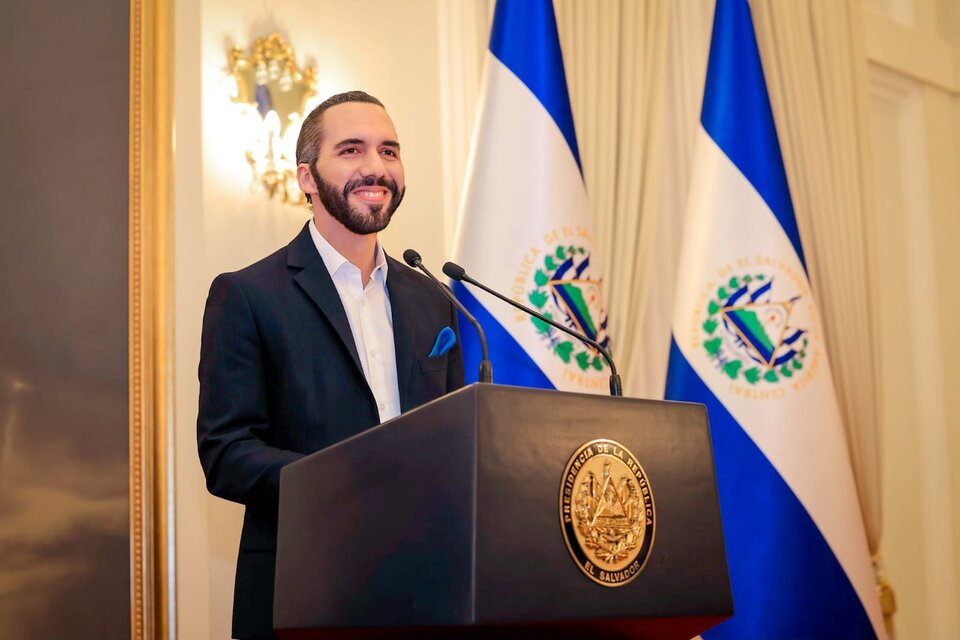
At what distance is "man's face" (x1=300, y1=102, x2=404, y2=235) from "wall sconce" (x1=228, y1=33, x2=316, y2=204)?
3.45 feet

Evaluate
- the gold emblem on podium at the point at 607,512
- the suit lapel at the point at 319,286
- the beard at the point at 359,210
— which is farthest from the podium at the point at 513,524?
the beard at the point at 359,210

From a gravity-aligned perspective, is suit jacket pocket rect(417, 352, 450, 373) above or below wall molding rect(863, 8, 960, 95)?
below

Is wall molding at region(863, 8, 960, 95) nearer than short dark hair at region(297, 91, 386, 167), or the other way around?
short dark hair at region(297, 91, 386, 167)

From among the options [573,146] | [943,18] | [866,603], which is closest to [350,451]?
[573,146]

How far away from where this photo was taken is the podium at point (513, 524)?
1260 mm

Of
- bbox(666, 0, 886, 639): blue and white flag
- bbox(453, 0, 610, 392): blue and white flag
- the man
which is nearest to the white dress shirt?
the man

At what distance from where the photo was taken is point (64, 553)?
2.73 m

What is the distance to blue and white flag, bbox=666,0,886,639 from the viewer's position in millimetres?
3410

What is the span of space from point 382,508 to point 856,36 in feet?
13.2

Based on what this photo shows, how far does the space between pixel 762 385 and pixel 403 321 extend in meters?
1.73

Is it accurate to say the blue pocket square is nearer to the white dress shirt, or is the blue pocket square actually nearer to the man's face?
the white dress shirt

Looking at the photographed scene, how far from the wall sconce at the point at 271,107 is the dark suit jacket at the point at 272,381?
44.2 inches

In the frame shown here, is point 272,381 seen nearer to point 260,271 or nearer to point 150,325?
point 260,271

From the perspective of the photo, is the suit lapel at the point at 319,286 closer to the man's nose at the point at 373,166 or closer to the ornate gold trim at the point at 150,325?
the man's nose at the point at 373,166
